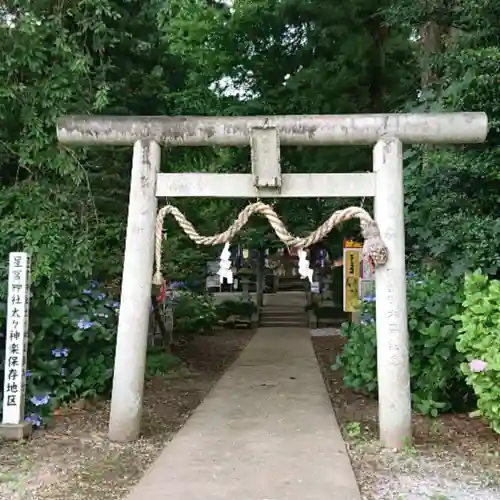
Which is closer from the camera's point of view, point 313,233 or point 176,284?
point 313,233

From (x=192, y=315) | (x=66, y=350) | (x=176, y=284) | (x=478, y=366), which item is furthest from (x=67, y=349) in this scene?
(x=192, y=315)

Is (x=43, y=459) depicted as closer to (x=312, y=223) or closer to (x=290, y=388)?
(x=290, y=388)

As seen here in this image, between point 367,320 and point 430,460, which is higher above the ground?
point 367,320

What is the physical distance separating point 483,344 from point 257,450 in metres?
2.19

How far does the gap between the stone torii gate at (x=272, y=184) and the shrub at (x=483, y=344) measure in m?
0.58

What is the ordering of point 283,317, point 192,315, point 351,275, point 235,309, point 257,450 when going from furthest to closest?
1. point 283,317
2. point 235,309
3. point 192,315
4. point 351,275
5. point 257,450

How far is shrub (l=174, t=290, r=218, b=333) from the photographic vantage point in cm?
1609

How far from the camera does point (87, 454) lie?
5.70 m

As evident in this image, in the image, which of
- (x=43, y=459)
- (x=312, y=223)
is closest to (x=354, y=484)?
(x=43, y=459)

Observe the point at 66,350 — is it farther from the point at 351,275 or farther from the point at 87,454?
the point at 351,275

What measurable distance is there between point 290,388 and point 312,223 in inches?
251

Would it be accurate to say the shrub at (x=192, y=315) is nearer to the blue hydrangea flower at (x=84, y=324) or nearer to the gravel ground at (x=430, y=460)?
the blue hydrangea flower at (x=84, y=324)

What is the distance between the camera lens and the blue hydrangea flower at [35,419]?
647 centimetres

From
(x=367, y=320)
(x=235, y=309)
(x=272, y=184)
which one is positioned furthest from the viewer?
(x=235, y=309)
